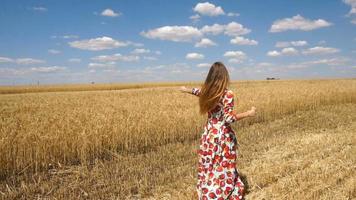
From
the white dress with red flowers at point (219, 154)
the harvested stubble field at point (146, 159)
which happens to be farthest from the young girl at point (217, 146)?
the harvested stubble field at point (146, 159)

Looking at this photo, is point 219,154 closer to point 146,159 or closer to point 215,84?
point 215,84

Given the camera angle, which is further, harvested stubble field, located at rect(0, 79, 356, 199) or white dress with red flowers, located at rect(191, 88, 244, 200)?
harvested stubble field, located at rect(0, 79, 356, 199)

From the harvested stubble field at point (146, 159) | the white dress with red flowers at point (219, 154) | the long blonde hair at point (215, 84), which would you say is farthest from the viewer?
the harvested stubble field at point (146, 159)

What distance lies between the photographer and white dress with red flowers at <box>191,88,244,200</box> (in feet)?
16.1

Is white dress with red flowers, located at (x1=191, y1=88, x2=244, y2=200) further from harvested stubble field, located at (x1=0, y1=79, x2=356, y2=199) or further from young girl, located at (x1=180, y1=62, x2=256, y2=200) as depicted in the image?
harvested stubble field, located at (x1=0, y1=79, x2=356, y2=199)

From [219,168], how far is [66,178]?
3.45 m

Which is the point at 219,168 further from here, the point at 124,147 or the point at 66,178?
the point at 124,147

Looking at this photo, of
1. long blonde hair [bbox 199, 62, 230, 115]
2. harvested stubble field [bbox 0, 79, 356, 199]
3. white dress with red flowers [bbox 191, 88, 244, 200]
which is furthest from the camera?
harvested stubble field [bbox 0, 79, 356, 199]

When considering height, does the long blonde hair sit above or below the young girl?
above

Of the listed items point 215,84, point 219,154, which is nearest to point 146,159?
point 219,154

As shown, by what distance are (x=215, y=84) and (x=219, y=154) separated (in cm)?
104

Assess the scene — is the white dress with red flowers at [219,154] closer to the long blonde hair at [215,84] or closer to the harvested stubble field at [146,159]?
the long blonde hair at [215,84]

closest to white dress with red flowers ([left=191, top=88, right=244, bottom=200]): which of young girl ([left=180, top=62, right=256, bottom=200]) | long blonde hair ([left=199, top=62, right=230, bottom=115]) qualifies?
young girl ([left=180, top=62, right=256, bottom=200])

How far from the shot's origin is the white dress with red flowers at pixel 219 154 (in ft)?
16.1
